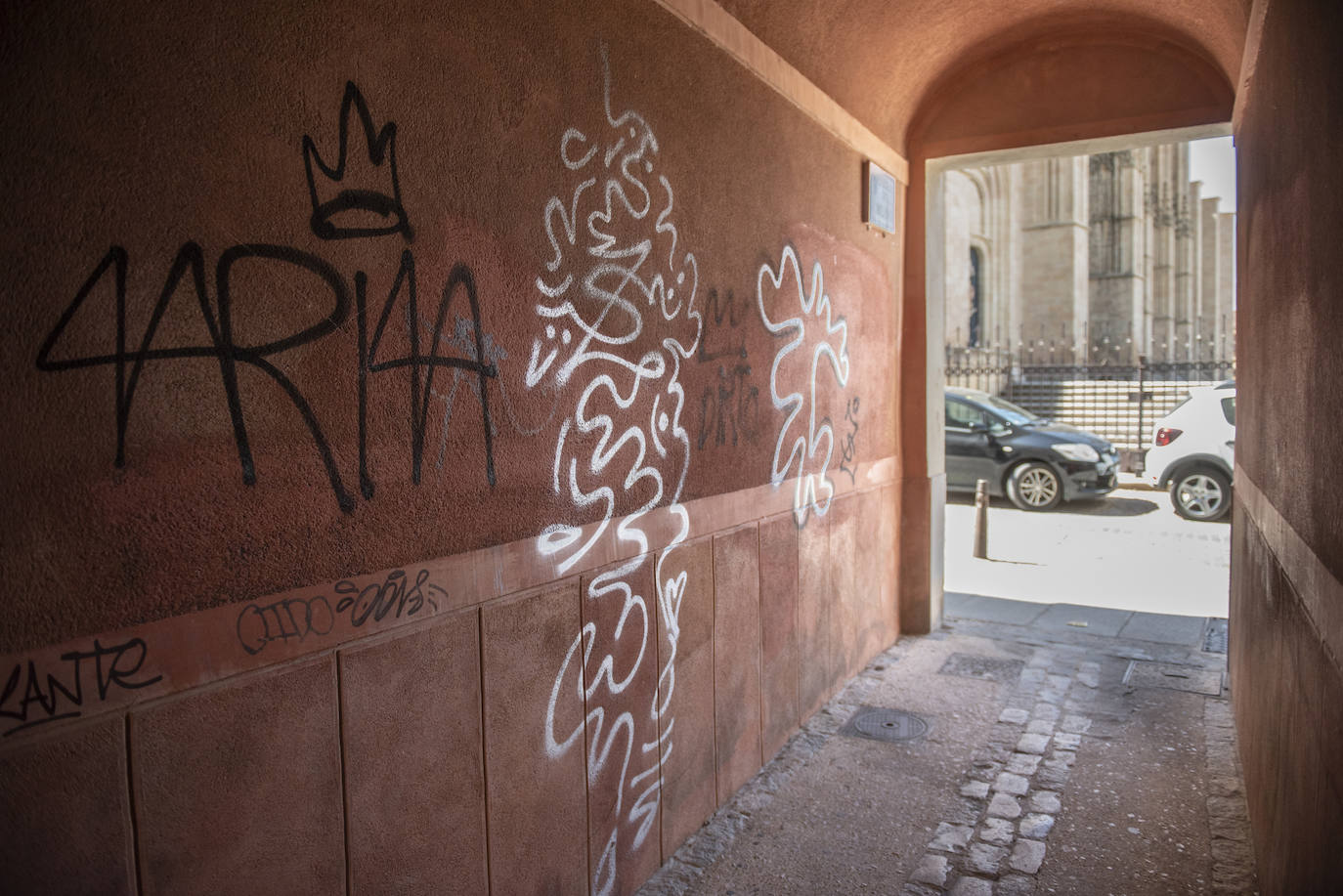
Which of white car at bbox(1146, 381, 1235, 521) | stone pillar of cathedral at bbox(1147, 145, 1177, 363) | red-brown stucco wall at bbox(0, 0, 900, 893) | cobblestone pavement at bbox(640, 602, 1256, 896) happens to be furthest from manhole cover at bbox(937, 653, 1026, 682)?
stone pillar of cathedral at bbox(1147, 145, 1177, 363)

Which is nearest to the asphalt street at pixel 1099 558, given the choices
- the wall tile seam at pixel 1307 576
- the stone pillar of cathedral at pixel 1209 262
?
the wall tile seam at pixel 1307 576

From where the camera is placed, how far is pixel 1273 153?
3273mm

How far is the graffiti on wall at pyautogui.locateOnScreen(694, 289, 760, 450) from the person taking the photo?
4027mm

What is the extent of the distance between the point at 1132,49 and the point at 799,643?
14.4ft

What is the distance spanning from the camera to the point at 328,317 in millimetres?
2289

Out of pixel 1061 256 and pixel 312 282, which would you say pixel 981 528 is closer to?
pixel 312 282

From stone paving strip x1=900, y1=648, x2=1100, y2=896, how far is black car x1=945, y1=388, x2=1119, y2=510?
7.48 metres

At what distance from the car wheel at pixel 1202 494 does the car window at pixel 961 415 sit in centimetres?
273

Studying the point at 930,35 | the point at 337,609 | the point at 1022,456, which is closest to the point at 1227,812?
the point at 337,609

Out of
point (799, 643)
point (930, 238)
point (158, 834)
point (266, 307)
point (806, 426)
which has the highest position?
point (930, 238)

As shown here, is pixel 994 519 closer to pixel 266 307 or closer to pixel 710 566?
pixel 710 566

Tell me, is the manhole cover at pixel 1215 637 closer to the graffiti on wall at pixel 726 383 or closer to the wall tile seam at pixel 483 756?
the graffiti on wall at pixel 726 383

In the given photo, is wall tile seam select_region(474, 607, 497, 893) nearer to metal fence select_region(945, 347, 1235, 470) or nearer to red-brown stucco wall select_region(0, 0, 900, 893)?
red-brown stucco wall select_region(0, 0, 900, 893)

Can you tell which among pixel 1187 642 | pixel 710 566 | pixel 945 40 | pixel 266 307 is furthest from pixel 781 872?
pixel 945 40
